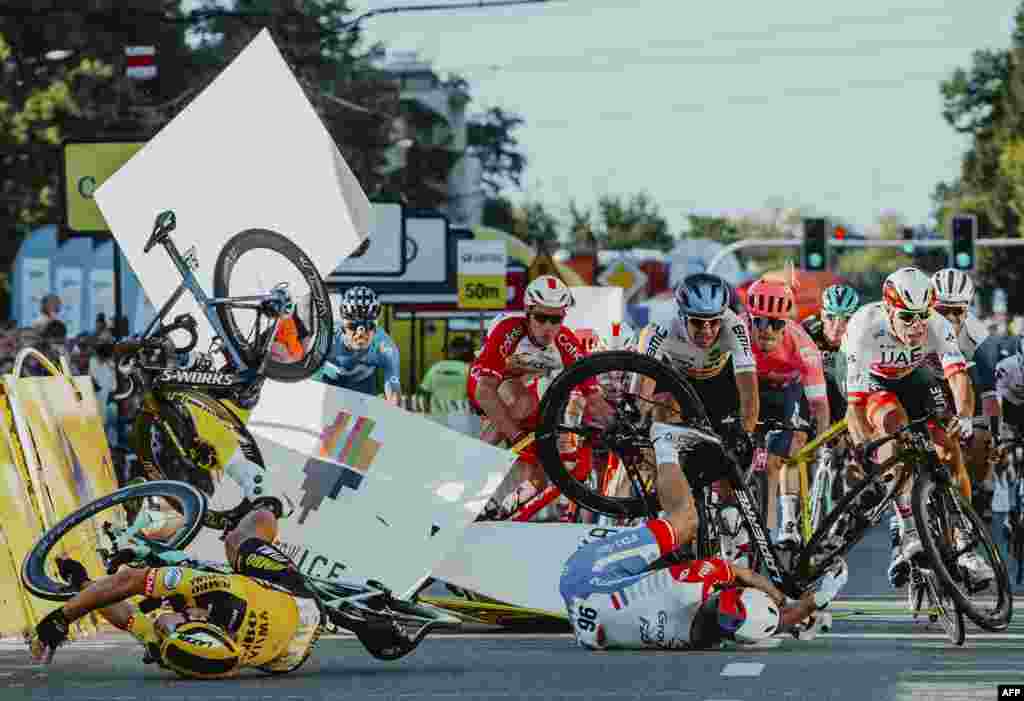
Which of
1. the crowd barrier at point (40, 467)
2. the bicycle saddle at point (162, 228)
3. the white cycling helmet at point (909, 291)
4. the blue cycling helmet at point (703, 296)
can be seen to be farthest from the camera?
the bicycle saddle at point (162, 228)

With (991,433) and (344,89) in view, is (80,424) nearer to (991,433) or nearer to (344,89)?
(991,433)

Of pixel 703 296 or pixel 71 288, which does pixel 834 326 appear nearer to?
pixel 703 296

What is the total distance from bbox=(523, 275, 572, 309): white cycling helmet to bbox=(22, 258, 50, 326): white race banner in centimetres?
2741

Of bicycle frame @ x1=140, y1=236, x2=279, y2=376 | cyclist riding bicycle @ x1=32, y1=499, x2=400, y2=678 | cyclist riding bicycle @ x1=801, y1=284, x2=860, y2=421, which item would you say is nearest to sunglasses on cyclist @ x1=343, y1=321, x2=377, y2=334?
bicycle frame @ x1=140, y1=236, x2=279, y2=376

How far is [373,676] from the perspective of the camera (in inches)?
451

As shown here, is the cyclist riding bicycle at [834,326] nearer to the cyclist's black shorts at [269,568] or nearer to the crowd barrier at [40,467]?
the crowd barrier at [40,467]

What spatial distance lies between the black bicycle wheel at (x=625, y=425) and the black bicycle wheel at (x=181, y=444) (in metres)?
1.52

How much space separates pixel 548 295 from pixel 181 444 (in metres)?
2.91

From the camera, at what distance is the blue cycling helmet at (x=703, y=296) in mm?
13695

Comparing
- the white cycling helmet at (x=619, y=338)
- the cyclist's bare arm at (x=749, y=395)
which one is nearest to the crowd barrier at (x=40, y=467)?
the cyclist's bare arm at (x=749, y=395)

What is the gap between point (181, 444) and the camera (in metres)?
13.0

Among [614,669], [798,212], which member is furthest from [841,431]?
[798,212]

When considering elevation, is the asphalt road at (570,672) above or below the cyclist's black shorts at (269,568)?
below

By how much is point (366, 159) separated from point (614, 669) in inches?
2497
